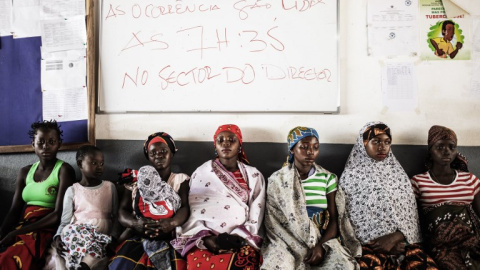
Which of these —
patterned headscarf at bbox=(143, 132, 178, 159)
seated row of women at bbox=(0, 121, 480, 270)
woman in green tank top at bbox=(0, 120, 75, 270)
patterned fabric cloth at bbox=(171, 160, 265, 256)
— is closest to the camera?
seated row of women at bbox=(0, 121, 480, 270)

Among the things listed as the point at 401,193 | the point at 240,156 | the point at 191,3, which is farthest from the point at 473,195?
the point at 191,3

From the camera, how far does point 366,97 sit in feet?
9.37

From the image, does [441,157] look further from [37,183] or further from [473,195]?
[37,183]

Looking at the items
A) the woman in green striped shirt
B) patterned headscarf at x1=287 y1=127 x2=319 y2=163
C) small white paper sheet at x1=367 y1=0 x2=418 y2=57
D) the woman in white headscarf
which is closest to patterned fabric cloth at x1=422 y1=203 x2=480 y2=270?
the woman in white headscarf

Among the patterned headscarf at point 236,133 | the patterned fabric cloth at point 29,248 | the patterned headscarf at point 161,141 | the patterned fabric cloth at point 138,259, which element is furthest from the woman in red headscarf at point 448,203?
the patterned fabric cloth at point 29,248

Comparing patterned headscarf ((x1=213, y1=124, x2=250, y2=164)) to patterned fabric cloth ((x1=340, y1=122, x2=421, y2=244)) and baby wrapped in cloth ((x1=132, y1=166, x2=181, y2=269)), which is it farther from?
patterned fabric cloth ((x1=340, y1=122, x2=421, y2=244))

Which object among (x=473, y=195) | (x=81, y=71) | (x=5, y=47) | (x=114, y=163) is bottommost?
(x=473, y=195)

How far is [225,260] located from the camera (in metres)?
2.11

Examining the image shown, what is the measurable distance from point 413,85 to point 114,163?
95.3 inches

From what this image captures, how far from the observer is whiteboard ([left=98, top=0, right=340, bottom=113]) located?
2.86 metres

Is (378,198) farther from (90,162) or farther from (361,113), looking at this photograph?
(90,162)

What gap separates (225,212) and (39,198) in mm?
1404

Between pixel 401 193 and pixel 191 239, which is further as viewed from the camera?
pixel 401 193

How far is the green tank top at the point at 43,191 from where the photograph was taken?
8.87 feet
